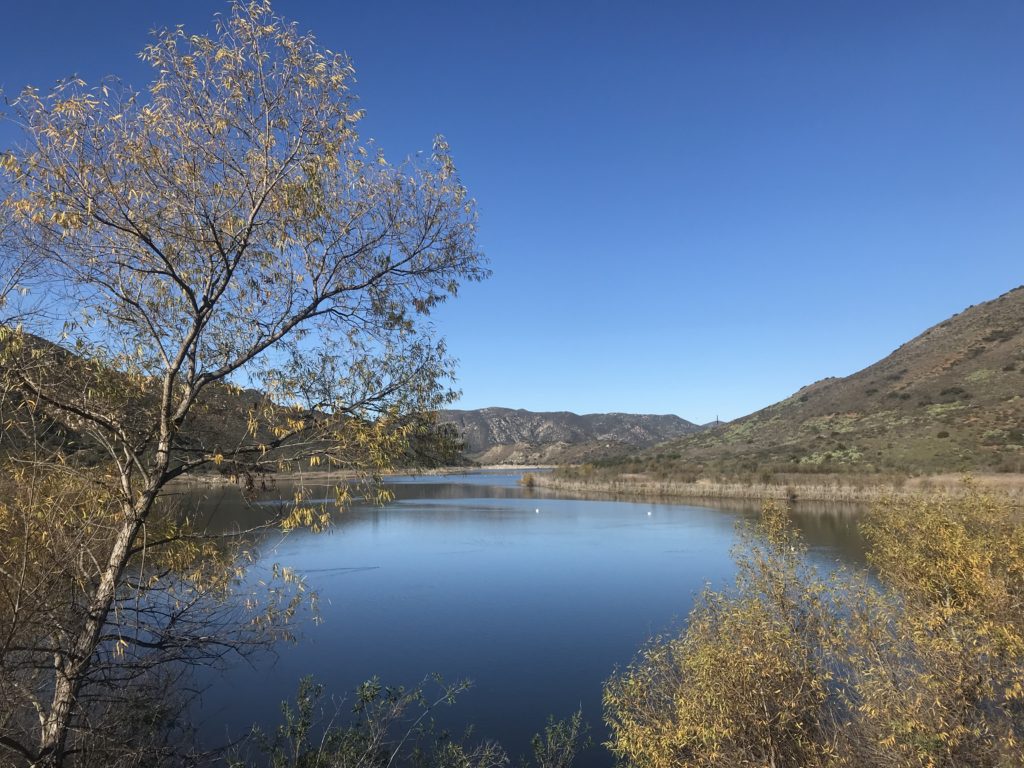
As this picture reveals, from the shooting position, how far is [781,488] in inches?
2023

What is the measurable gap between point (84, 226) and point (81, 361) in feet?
4.30

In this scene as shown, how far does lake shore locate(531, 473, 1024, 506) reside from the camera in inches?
1326

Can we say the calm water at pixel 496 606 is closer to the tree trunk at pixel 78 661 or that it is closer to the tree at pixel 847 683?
the tree trunk at pixel 78 661

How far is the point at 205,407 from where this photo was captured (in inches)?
288

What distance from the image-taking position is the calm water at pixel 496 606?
1416cm

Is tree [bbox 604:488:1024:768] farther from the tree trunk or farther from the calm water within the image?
the tree trunk

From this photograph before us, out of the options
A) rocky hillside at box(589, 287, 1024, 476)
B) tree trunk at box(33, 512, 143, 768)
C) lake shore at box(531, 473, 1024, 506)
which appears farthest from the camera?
rocky hillside at box(589, 287, 1024, 476)

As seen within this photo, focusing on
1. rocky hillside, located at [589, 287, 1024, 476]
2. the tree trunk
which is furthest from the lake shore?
the tree trunk

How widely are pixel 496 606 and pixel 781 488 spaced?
1458 inches

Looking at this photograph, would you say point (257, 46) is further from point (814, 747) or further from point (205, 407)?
point (814, 747)

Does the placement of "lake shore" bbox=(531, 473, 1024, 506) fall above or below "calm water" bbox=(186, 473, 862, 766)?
above

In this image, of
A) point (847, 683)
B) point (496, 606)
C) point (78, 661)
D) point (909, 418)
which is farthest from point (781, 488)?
point (78, 661)

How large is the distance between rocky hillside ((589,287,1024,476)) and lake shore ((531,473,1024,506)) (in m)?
2.53

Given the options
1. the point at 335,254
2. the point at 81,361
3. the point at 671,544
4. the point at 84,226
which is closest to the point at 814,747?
the point at 335,254
